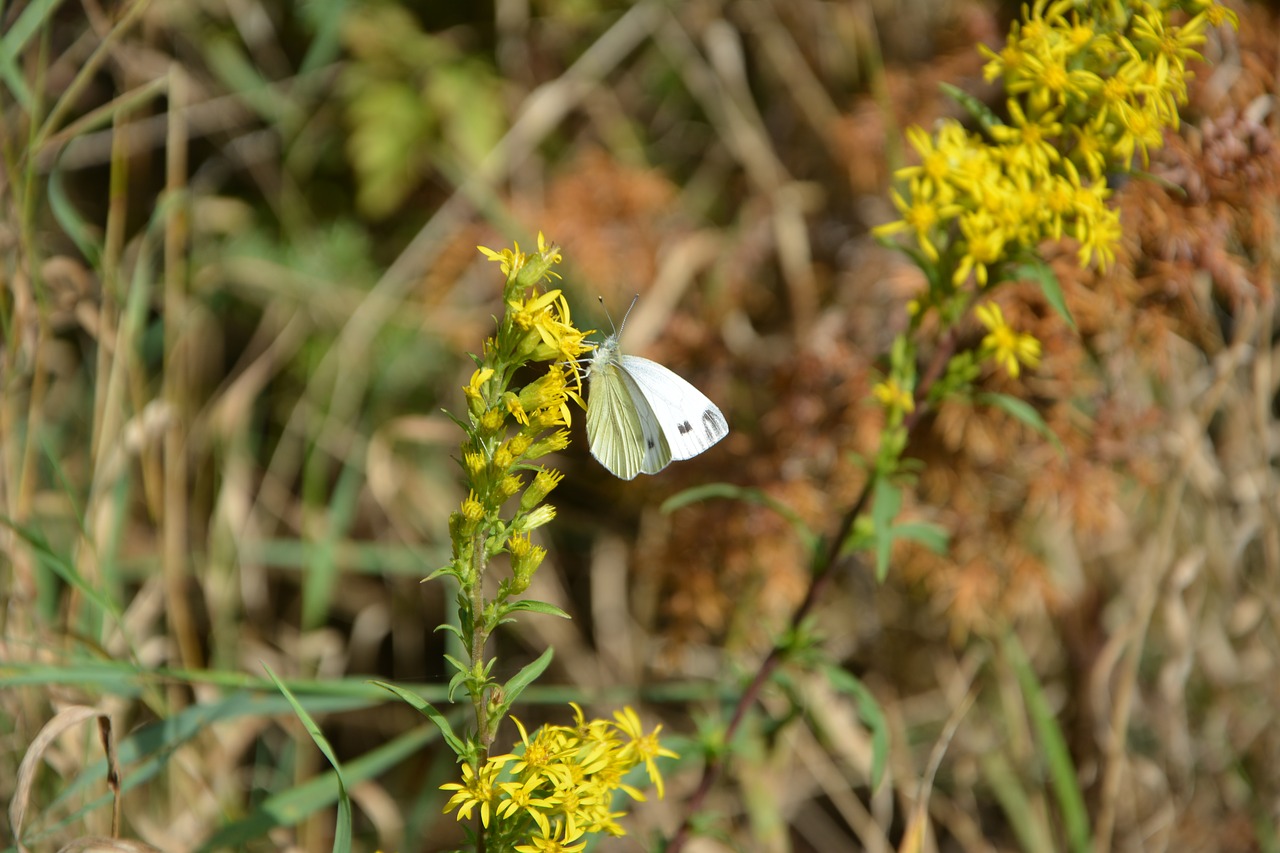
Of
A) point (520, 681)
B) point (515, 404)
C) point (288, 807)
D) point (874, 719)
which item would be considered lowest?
point (874, 719)

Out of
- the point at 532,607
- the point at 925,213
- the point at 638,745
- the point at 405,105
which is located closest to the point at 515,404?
the point at 532,607

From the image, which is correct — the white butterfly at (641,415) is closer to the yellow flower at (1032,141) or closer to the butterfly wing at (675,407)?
the butterfly wing at (675,407)

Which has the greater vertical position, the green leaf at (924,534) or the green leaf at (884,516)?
the green leaf at (884,516)

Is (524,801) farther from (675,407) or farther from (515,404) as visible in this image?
(675,407)

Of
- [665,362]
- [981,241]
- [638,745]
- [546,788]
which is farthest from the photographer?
[665,362]

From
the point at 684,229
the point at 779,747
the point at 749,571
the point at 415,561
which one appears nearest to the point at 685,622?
the point at 749,571

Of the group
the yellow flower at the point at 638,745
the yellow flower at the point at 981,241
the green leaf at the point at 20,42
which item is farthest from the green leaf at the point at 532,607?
the green leaf at the point at 20,42

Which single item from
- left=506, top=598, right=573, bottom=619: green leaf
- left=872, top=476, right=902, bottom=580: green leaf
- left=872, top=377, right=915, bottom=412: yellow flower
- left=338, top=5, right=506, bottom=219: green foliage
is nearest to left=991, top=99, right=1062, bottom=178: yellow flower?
left=872, top=377, right=915, bottom=412: yellow flower
